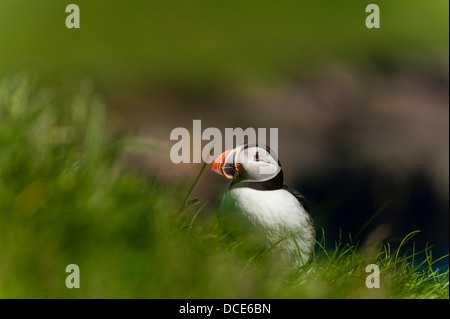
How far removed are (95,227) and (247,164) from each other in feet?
2.67

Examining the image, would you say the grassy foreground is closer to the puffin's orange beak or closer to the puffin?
the puffin

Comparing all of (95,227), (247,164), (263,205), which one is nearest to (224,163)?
(247,164)

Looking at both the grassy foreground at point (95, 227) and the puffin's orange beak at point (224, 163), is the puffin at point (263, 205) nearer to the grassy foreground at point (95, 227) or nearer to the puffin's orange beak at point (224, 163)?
the puffin's orange beak at point (224, 163)

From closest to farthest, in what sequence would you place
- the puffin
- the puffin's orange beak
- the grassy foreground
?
the grassy foreground, the puffin, the puffin's orange beak

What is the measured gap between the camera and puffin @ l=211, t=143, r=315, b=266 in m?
1.64

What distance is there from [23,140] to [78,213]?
26 cm

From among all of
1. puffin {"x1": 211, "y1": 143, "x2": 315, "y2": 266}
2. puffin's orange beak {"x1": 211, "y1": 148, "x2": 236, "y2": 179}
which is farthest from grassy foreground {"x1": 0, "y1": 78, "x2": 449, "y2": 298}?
puffin's orange beak {"x1": 211, "y1": 148, "x2": 236, "y2": 179}

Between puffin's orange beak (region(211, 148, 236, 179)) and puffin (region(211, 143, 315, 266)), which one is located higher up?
puffin's orange beak (region(211, 148, 236, 179))

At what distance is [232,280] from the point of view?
118cm

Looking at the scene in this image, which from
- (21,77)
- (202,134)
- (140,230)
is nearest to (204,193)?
(202,134)

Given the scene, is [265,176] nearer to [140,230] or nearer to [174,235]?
[174,235]

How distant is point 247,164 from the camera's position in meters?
1.82

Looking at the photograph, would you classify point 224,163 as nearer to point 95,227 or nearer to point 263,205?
point 263,205

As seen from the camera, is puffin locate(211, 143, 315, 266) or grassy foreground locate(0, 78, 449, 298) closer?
grassy foreground locate(0, 78, 449, 298)
